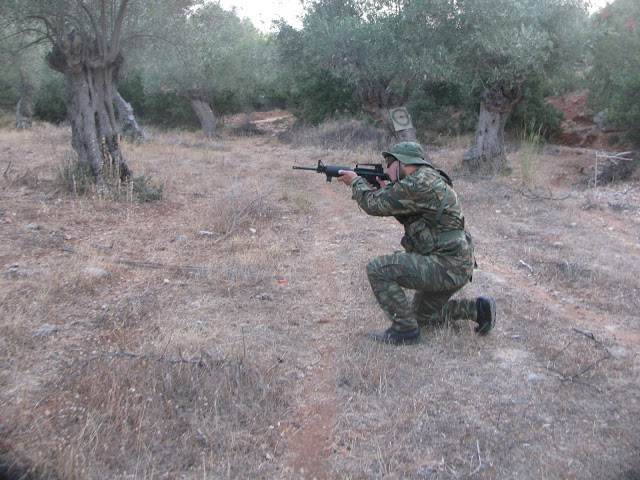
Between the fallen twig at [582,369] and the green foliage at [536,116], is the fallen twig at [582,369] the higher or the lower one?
the lower one

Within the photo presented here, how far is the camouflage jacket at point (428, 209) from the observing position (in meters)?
3.63

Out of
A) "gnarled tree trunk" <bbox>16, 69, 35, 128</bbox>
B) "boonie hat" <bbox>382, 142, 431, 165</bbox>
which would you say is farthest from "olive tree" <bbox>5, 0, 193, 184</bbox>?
"gnarled tree trunk" <bbox>16, 69, 35, 128</bbox>

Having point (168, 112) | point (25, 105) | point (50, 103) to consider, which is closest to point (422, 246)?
point (25, 105)

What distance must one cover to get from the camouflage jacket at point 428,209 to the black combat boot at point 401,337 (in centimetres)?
56

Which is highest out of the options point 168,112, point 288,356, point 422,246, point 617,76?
point 617,76

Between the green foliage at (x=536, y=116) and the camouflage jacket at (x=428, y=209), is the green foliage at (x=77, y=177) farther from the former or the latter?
the green foliage at (x=536, y=116)

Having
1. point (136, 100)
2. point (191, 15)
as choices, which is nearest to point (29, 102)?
point (136, 100)

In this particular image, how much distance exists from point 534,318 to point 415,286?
45.5 inches

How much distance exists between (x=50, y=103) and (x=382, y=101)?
50.5ft

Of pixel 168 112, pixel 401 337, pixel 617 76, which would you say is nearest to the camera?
pixel 401 337

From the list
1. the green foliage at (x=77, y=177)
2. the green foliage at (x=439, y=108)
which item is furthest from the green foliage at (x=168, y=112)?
the green foliage at (x=77, y=177)

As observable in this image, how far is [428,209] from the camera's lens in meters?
3.65

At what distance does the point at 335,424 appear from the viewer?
2.95 m

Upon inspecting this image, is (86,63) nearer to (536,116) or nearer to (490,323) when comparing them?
(490,323)
